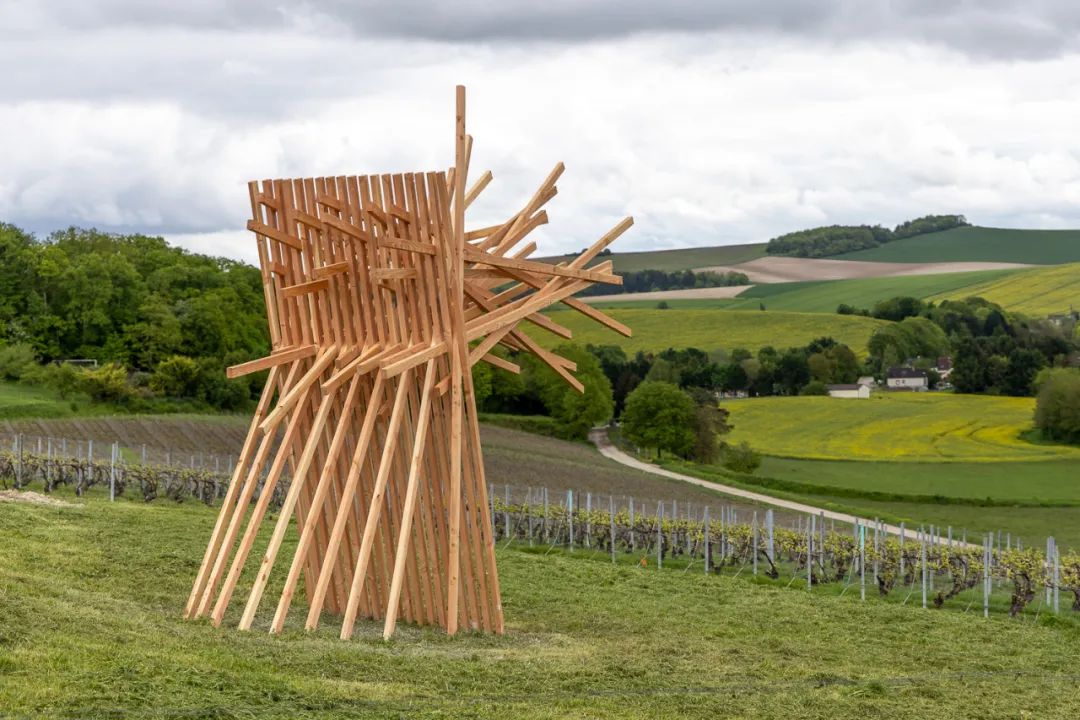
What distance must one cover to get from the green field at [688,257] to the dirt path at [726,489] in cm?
4973

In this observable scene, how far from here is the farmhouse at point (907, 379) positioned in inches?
3322

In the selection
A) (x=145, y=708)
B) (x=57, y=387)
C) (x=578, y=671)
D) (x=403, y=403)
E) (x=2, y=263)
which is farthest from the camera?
(x=2, y=263)

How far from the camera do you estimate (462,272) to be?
14.7 m

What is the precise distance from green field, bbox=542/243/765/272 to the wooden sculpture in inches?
4047

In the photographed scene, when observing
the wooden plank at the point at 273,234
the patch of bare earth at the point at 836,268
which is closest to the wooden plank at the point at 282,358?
the wooden plank at the point at 273,234

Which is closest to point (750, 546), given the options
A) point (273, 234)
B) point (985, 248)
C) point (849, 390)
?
point (273, 234)

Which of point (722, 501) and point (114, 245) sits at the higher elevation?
point (114, 245)

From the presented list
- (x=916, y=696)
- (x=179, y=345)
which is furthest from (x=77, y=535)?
(x=179, y=345)

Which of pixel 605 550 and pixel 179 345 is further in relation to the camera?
pixel 179 345

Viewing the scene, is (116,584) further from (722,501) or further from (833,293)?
(833,293)

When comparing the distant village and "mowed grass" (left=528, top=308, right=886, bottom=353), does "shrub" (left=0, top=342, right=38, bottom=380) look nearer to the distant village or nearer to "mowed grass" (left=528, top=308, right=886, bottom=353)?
"mowed grass" (left=528, top=308, right=886, bottom=353)

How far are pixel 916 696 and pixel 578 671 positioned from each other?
119 inches

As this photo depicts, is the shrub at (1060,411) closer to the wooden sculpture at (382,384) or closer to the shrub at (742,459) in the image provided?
the shrub at (742,459)

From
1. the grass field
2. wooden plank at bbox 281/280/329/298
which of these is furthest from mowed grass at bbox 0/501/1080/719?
the grass field
